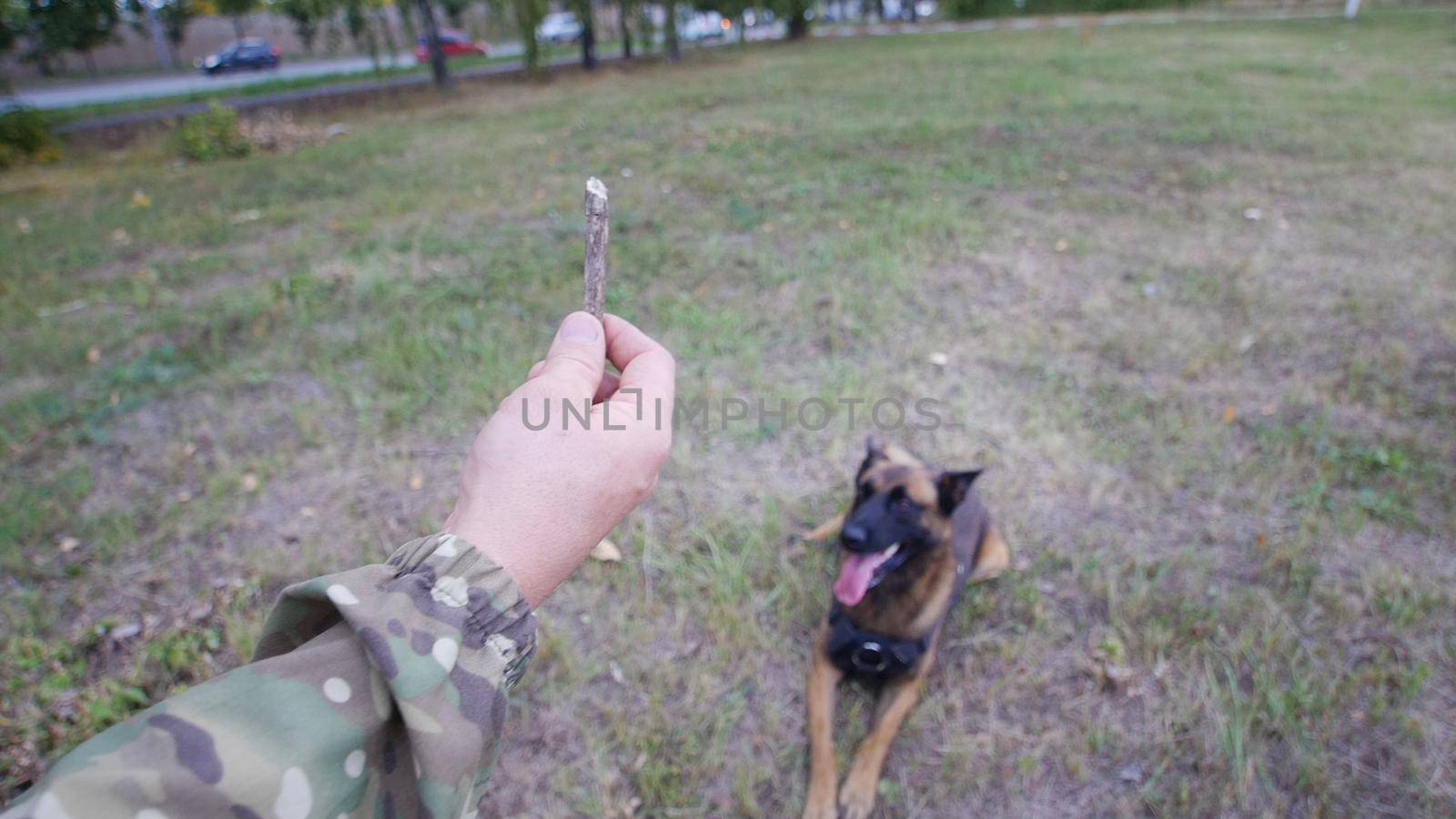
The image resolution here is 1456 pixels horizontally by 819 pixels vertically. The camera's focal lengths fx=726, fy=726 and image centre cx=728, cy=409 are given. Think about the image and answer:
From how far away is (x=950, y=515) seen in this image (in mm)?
2586

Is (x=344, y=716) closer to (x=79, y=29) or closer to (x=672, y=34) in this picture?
(x=672, y=34)


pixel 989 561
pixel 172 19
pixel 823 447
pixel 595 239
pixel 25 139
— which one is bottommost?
pixel 989 561

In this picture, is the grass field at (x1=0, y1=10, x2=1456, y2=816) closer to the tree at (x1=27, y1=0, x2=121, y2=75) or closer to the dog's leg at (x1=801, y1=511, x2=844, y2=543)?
the dog's leg at (x1=801, y1=511, x2=844, y2=543)

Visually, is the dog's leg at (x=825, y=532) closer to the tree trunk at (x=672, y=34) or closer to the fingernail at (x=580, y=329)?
the fingernail at (x=580, y=329)

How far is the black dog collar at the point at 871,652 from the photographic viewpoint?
7.63 feet

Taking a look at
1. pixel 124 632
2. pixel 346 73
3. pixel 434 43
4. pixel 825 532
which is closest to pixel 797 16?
pixel 434 43

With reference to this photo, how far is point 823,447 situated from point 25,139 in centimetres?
1395

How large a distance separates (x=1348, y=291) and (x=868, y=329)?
3.34m

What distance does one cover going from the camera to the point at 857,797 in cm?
216

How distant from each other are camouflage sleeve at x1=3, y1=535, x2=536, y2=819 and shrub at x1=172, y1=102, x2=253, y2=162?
1198cm

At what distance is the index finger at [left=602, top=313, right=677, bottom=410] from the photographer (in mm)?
1292

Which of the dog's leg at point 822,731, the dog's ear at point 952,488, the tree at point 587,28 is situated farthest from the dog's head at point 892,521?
the tree at point 587,28

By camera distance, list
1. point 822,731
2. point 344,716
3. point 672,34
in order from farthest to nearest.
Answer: point 672,34 < point 822,731 < point 344,716

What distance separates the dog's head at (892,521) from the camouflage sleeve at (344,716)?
1.58 metres
